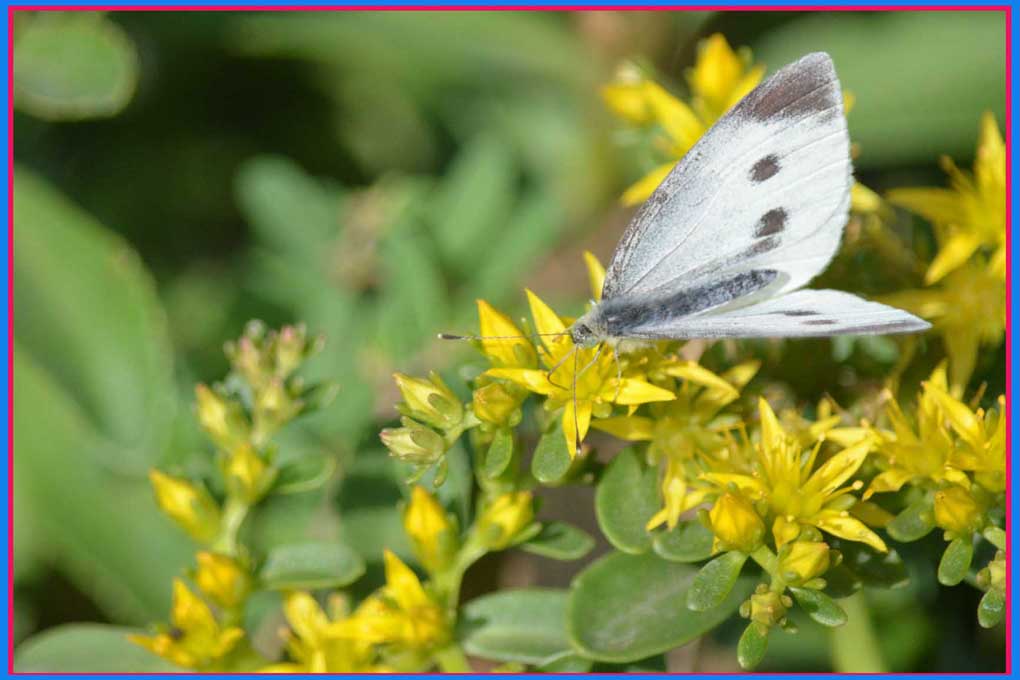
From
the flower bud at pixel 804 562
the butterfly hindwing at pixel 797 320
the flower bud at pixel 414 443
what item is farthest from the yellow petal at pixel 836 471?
the flower bud at pixel 414 443

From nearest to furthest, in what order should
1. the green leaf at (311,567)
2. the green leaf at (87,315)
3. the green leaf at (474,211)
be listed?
the green leaf at (311,567), the green leaf at (87,315), the green leaf at (474,211)

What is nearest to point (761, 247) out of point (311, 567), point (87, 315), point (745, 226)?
point (745, 226)

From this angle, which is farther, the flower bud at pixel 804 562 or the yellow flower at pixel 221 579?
the yellow flower at pixel 221 579

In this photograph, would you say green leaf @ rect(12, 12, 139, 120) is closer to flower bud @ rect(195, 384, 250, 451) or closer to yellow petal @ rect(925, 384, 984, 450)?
flower bud @ rect(195, 384, 250, 451)

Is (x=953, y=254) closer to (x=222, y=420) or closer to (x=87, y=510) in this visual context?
(x=222, y=420)

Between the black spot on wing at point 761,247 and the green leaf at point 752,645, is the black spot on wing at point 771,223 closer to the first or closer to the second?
the black spot on wing at point 761,247

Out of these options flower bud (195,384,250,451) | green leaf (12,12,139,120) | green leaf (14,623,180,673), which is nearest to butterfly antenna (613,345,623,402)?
flower bud (195,384,250,451)
